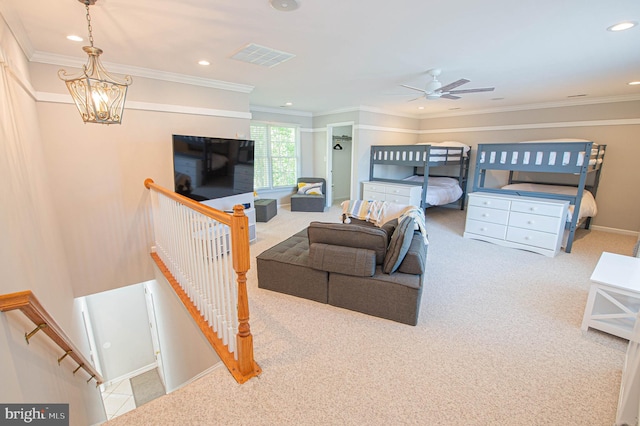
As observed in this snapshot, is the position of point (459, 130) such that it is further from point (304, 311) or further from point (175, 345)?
point (175, 345)

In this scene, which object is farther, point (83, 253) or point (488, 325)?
point (83, 253)

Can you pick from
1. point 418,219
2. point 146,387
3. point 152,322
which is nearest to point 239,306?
point 418,219

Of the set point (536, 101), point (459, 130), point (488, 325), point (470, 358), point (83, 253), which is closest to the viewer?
point (470, 358)

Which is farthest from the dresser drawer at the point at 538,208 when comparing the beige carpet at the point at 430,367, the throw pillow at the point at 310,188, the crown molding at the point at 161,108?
the crown molding at the point at 161,108

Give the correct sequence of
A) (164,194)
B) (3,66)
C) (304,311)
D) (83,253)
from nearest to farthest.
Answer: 1. (3,66)
2. (304,311)
3. (164,194)
4. (83,253)

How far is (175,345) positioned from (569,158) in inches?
234

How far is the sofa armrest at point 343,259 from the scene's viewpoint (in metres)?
2.50

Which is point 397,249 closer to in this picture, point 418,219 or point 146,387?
point 418,219

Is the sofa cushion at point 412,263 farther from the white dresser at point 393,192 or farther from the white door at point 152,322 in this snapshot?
the white door at point 152,322

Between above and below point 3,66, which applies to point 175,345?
below

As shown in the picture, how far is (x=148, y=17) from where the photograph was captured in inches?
84.4

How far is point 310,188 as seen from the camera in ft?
23.0

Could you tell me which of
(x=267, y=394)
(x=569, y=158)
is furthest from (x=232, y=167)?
(x=569, y=158)

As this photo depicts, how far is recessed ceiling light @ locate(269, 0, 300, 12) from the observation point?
1880 millimetres
